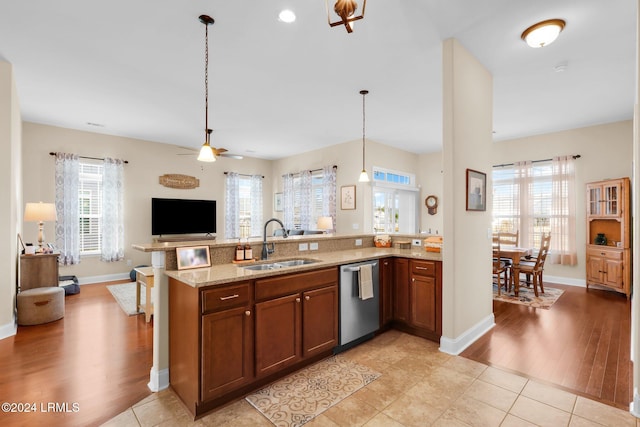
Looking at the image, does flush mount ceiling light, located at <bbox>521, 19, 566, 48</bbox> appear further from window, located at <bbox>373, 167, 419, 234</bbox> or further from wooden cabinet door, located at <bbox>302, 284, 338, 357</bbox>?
window, located at <bbox>373, 167, 419, 234</bbox>

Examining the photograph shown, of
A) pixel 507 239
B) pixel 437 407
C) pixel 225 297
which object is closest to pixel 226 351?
pixel 225 297

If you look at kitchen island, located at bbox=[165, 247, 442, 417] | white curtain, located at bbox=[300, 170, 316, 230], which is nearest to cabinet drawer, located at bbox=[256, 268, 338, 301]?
kitchen island, located at bbox=[165, 247, 442, 417]

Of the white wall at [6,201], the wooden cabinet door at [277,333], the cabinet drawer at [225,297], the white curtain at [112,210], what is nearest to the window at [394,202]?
the wooden cabinet door at [277,333]

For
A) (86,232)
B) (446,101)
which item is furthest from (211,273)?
Answer: (86,232)

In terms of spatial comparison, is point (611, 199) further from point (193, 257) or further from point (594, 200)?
point (193, 257)

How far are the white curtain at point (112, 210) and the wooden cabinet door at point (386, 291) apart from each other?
567cm

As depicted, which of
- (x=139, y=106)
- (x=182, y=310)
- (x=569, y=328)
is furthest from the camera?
(x=139, y=106)

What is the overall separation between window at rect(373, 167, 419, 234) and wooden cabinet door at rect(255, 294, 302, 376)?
455 cm

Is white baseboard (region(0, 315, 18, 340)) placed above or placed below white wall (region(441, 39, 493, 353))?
below

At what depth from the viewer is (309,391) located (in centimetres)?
230

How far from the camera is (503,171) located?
21.5 ft

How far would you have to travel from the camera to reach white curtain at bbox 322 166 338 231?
699cm

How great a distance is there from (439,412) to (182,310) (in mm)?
1945

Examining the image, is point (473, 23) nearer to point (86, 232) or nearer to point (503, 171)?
point (503, 171)
